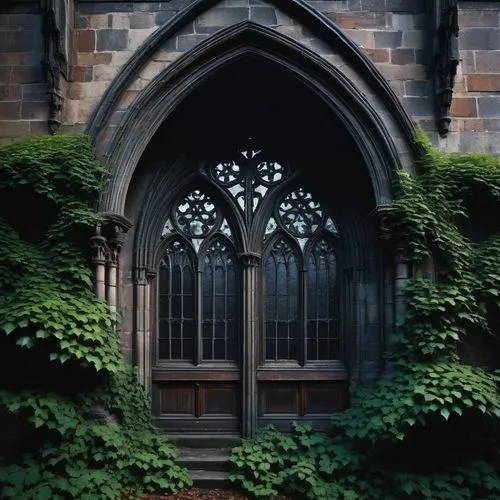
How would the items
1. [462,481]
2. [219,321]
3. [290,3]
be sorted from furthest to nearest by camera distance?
[219,321] → [290,3] → [462,481]

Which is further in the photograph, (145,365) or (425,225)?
(145,365)

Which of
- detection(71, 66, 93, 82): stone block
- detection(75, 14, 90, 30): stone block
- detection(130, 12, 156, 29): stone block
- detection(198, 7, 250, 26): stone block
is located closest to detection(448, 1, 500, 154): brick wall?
detection(198, 7, 250, 26): stone block

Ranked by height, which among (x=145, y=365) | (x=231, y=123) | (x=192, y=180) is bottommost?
(x=145, y=365)

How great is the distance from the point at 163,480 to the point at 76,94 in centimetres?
486

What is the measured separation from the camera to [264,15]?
7473mm

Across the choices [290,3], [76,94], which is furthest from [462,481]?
[76,94]

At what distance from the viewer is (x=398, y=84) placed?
24.5ft

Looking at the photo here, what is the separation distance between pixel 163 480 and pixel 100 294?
7.53 ft

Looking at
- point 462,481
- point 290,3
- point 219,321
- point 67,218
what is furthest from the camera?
point 219,321

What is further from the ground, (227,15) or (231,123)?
(227,15)

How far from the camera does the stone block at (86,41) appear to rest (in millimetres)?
7500

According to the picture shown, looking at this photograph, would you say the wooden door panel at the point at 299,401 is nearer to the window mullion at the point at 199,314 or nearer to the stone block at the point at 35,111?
the window mullion at the point at 199,314

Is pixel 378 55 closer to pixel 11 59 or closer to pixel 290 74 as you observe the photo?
pixel 290 74

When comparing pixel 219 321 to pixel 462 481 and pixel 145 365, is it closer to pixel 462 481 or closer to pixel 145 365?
pixel 145 365
